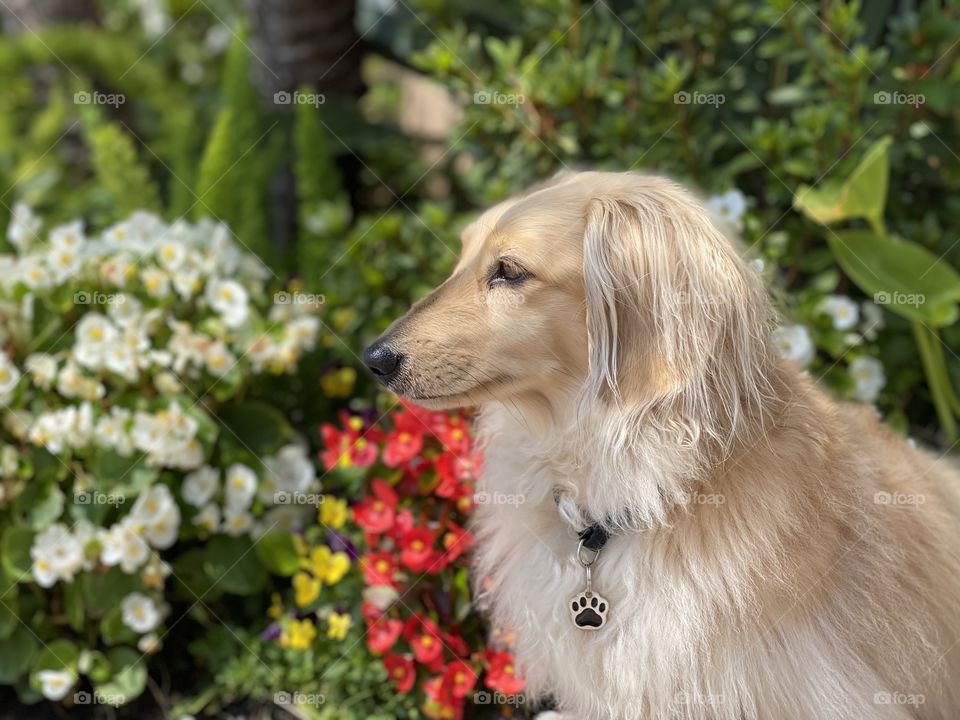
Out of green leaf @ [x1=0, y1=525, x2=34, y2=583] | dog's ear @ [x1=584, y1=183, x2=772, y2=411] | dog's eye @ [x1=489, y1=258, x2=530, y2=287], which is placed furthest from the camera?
green leaf @ [x1=0, y1=525, x2=34, y2=583]

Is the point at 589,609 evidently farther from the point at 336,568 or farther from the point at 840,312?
the point at 840,312

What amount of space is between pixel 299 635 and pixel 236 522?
479 mm

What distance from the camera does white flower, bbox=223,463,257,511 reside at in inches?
131

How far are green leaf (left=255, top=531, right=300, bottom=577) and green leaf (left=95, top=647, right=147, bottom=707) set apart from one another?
1.83ft

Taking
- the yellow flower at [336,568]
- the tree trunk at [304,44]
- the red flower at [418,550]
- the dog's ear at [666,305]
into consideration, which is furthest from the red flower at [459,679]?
the tree trunk at [304,44]

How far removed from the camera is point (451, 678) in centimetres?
288

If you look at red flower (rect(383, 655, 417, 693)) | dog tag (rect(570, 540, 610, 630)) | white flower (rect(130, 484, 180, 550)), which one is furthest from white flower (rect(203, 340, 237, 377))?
dog tag (rect(570, 540, 610, 630))

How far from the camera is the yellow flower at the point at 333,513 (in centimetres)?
334

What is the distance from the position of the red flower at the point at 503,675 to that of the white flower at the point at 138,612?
1.21 m

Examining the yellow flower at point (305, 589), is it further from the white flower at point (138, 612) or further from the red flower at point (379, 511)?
the white flower at point (138, 612)

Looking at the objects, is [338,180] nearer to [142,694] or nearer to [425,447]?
[425,447]

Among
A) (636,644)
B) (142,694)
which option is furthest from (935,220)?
(142,694)

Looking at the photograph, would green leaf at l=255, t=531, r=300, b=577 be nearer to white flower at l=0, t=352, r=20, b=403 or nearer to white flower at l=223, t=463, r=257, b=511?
white flower at l=223, t=463, r=257, b=511

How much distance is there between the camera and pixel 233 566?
3.37 metres
